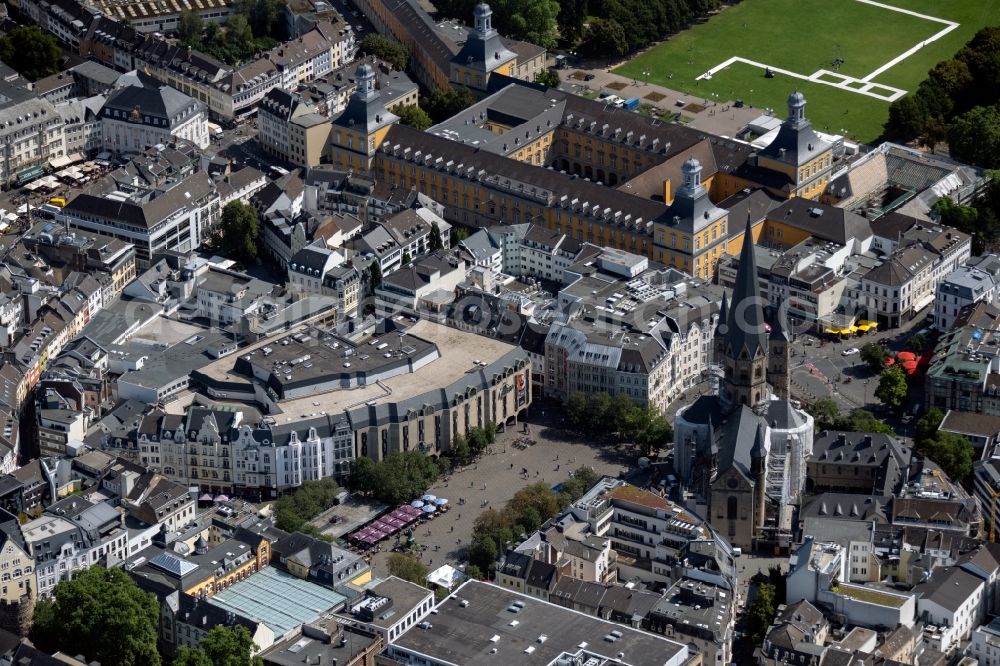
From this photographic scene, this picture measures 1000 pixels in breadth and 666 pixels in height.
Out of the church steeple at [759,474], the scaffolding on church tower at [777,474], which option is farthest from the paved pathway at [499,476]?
the church steeple at [759,474]

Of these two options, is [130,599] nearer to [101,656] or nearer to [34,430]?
[101,656]

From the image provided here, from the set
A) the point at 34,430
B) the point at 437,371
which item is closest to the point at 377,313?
the point at 437,371

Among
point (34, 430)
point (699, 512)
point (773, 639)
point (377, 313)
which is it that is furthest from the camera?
point (377, 313)

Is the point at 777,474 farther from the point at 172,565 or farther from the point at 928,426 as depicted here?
the point at 172,565

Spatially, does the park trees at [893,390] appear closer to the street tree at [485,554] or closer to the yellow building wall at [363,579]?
the street tree at [485,554]

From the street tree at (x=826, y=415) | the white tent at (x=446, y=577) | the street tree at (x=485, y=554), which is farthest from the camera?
the street tree at (x=826, y=415)

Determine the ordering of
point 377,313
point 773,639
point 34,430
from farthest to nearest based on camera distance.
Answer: point 377,313
point 34,430
point 773,639

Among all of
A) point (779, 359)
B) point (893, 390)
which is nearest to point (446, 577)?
point (779, 359)
